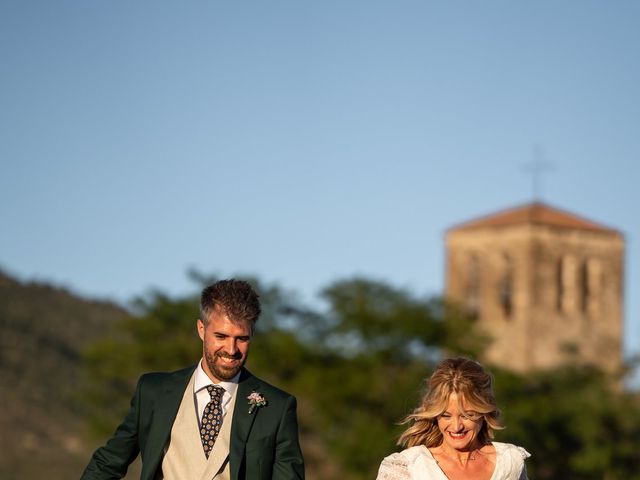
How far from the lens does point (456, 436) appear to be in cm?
538

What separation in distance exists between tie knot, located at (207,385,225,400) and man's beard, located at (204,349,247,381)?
54 mm

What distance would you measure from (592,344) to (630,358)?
59.6 ft

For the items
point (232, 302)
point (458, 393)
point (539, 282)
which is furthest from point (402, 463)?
point (539, 282)

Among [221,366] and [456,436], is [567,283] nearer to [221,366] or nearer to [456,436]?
[456,436]

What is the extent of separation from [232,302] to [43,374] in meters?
43.8

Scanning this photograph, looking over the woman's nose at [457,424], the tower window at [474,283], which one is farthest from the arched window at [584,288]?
the woman's nose at [457,424]

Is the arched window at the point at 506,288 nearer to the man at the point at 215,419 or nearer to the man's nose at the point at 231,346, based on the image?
the man at the point at 215,419

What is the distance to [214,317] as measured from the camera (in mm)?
5293

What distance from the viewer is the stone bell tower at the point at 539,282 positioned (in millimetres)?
64625

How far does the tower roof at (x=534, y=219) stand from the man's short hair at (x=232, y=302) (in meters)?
60.6

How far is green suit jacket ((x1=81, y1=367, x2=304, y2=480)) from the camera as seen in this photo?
17.4ft

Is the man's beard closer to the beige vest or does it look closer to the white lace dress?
the beige vest

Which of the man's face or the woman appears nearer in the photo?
the man's face

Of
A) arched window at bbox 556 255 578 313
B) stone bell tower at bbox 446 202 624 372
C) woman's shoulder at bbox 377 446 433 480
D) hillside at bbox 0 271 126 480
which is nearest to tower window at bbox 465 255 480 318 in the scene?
stone bell tower at bbox 446 202 624 372
